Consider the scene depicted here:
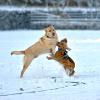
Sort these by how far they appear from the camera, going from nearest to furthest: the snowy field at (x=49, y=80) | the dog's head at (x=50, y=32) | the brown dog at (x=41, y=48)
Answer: the snowy field at (x=49, y=80) → the dog's head at (x=50, y=32) → the brown dog at (x=41, y=48)

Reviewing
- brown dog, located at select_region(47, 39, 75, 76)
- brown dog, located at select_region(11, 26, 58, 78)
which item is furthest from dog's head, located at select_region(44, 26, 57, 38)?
brown dog, located at select_region(47, 39, 75, 76)

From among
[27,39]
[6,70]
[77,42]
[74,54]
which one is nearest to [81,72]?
[6,70]

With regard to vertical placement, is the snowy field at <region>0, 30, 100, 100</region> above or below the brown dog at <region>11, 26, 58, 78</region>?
below

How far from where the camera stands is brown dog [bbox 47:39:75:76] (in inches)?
365

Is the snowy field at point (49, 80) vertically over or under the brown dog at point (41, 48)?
under

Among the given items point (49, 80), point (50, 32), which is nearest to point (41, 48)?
point (50, 32)

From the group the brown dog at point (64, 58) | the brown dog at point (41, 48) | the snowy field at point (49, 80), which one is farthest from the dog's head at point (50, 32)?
the snowy field at point (49, 80)

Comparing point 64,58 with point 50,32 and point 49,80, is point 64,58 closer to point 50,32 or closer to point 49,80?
point 50,32

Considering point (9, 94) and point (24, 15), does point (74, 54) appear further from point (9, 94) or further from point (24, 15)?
point (24, 15)

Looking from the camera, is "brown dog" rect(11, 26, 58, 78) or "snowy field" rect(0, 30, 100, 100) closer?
"snowy field" rect(0, 30, 100, 100)

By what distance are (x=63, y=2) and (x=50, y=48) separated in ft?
76.4

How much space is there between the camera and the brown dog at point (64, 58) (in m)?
9.27

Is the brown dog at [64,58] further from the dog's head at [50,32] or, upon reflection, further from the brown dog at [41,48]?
the dog's head at [50,32]

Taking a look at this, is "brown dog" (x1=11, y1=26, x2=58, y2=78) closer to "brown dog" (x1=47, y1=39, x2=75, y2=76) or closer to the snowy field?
"brown dog" (x1=47, y1=39, x2=75, y2=76)
